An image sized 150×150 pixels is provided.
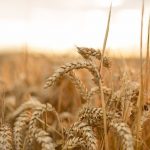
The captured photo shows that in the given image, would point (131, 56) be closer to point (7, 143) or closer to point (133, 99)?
point (133, 99)

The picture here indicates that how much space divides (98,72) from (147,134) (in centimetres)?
41

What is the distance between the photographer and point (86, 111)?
1.29m

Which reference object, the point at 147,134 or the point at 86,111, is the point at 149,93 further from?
the point at 86,111

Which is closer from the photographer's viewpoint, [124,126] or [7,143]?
[124,126]

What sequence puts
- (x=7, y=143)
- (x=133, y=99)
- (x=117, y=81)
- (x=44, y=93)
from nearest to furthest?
(x=7, y=143) < (x=133, y=99) < (x=117, y=81) < (x=44, y=93)

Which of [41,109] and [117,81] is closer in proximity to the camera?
[41,109]

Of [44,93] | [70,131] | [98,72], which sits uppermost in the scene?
[98,72]

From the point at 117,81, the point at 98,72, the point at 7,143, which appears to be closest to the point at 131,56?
the point at 117,81

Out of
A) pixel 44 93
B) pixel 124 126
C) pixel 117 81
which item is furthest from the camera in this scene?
pixel 44 93

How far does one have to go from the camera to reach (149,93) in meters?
1.54

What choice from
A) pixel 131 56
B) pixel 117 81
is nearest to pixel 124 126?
pixel 117 81

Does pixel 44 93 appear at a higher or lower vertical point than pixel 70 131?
lower

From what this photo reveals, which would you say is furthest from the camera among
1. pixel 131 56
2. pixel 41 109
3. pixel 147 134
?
pixel 131 56

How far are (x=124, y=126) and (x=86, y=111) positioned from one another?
0.20 m
